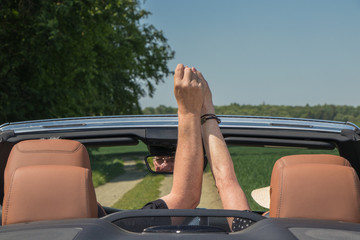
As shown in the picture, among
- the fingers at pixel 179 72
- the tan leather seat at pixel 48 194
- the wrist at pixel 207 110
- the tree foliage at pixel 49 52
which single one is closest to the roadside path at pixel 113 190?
the tree foliage at pixel 49 52

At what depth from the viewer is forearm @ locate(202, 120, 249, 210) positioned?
3447 millimetres

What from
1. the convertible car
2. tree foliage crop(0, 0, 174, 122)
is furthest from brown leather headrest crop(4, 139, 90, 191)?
tree foliage crop(0, 0, 174, 122)

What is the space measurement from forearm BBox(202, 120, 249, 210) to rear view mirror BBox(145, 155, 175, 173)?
44 centimetres

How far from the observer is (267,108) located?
8350cm

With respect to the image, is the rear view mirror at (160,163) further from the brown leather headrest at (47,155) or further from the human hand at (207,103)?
the brown leather headrest at (47,155)

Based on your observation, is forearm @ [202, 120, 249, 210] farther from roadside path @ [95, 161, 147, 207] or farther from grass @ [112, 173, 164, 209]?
Result: roadside path @ [95, 161, 147, 207]

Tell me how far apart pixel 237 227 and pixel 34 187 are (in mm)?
836

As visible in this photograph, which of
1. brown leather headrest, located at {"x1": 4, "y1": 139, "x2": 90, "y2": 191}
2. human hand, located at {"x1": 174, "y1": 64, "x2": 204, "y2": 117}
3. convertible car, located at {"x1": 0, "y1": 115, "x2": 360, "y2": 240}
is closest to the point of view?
convertible car, located at {"x1": 0, "y1": 115, "x2": 360, "y2": 240}

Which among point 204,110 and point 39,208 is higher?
point 204,110

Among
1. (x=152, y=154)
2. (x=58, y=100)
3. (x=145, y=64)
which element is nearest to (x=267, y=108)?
(x=145, y=64)

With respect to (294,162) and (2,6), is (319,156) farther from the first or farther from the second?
(2,6)

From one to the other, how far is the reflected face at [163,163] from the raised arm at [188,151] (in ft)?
1.79

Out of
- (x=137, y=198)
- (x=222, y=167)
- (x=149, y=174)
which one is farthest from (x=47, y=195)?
Result: (x=137, y=198)

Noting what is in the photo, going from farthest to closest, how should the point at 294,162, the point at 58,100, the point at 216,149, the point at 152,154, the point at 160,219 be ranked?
the point at 58,100, the point at 152,154, the point at 216,149, the point at 294,162, the point at 160,219
